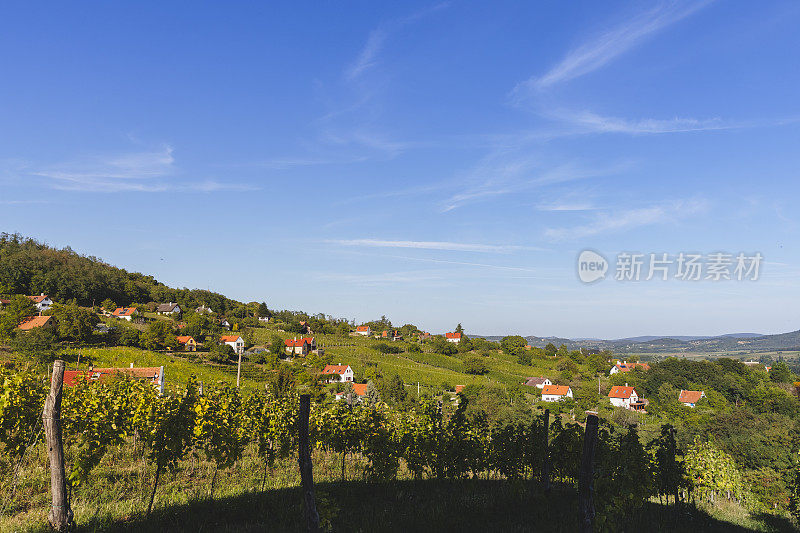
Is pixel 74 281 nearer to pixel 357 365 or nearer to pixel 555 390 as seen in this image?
pixel 357 365

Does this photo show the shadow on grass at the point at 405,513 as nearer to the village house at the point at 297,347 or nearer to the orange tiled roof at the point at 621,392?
the village house at the point at 297,347

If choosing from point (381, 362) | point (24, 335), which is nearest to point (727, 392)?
point (381, 362)

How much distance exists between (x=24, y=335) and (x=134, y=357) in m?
14.4

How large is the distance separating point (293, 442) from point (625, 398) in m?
93.6

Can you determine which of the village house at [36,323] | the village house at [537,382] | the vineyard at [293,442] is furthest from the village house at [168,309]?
the vineyard at [293,442]

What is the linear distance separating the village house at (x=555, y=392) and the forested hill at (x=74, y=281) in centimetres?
9841

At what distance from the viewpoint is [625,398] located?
3371 inches

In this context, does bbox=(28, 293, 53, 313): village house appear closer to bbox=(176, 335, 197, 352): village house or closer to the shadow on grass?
bbox=(176, 335, 197, 352): village house

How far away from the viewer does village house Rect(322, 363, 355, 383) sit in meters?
69.8

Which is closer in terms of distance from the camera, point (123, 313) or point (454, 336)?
point (123, 313)

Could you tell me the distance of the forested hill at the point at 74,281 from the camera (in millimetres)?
91688

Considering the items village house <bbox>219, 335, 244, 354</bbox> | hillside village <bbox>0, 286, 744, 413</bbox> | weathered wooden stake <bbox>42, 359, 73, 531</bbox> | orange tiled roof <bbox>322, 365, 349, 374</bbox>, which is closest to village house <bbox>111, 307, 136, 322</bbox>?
hillside village <bbox>0, 286, 744, 413</bbox>

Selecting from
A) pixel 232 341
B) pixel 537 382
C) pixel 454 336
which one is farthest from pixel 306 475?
pixel 454 336

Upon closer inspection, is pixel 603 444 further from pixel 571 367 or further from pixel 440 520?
pixel 571 367
